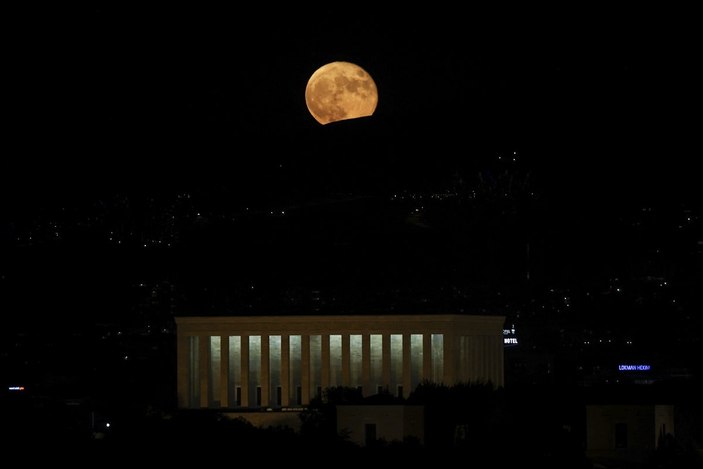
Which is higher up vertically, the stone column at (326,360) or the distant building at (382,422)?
the stone column at (326,360)

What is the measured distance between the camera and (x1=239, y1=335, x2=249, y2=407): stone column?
3747 centimetres

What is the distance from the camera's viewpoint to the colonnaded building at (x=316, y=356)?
3662cm

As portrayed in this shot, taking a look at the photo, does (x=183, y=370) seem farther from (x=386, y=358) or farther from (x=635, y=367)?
(x=635, y=367)

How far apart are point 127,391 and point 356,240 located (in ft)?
36.1

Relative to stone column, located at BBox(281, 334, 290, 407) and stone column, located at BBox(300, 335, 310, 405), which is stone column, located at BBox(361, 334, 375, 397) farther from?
stone column, located at BBox(281, 334, 290, 407)

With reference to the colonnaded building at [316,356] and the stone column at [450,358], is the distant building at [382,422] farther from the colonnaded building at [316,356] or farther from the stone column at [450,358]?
the stone column at [450,358]

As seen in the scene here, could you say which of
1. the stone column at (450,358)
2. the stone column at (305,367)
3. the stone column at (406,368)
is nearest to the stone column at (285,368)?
the stone column at (305,367)

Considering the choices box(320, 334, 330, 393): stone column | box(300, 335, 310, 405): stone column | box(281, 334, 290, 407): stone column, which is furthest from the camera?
box(281, 334, 290, 407): stone column

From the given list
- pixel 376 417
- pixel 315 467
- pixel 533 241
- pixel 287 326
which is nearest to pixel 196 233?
pixel 287 326

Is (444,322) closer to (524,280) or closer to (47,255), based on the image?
(524,280)

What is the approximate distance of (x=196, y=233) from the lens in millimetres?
45750

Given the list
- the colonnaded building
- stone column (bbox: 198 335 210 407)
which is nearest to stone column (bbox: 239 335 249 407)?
the colonnaded building

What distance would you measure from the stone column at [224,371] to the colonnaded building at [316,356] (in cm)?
3

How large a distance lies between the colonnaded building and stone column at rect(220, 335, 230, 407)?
0.10 feet
